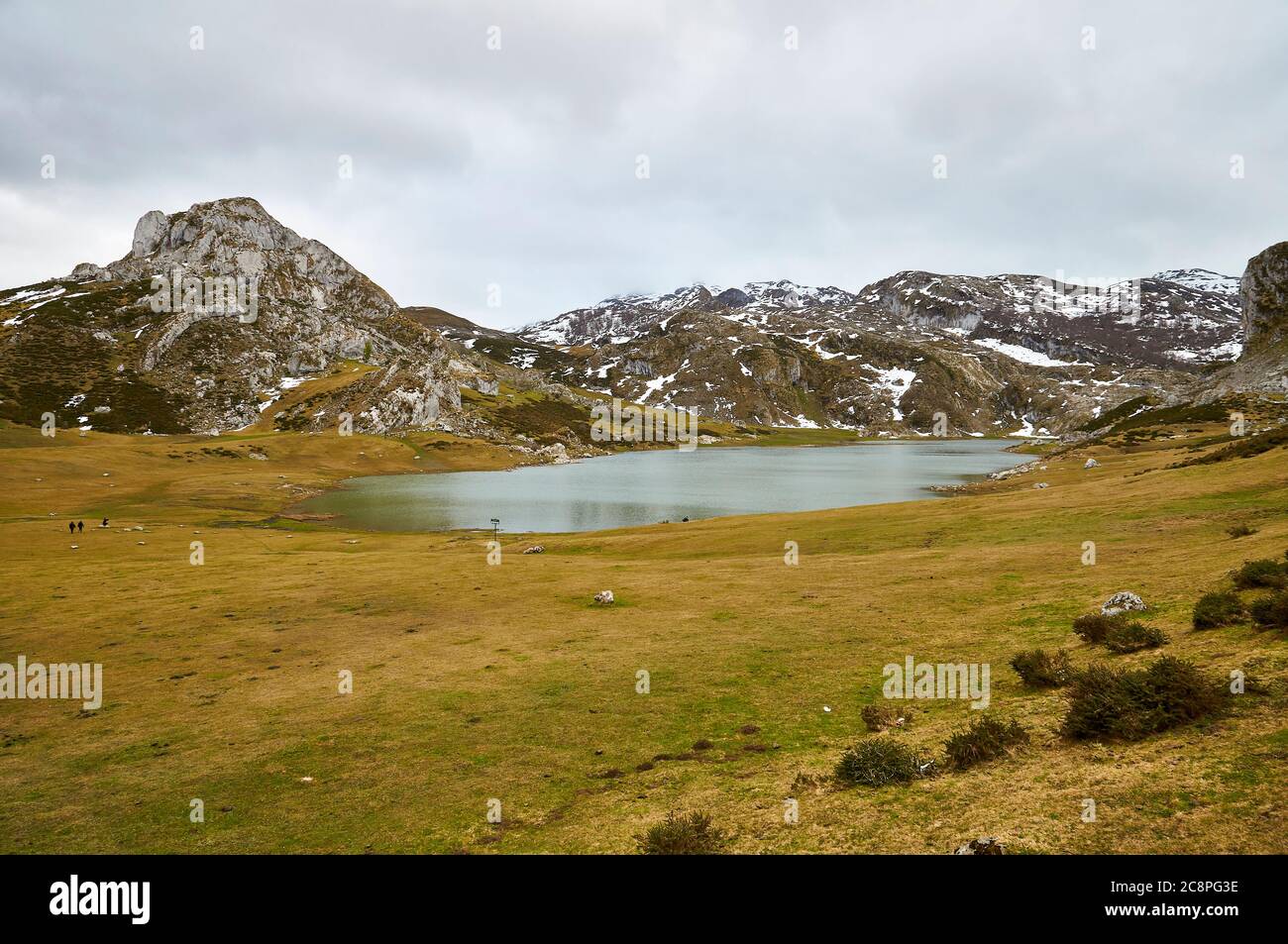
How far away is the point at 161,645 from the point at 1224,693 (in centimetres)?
3670

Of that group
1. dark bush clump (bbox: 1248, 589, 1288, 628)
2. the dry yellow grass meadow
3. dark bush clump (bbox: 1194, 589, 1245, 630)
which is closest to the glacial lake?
the dry yellow grass meadow

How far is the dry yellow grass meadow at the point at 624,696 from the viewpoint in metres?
10.6

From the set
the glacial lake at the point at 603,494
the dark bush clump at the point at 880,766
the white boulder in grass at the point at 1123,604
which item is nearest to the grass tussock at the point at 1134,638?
the white boulder in grass at the point at 1123,604

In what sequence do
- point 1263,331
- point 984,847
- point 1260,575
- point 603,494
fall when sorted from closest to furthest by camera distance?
1. point 984,847
2. point 1260,575
3. point 603,494
4. point 1263,331

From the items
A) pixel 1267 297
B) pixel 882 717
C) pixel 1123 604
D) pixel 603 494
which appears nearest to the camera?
pixel 882 717

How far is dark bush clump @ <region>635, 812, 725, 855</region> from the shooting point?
33.2 feet

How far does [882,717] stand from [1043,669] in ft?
14.0

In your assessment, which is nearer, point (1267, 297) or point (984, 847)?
point (984, 847)

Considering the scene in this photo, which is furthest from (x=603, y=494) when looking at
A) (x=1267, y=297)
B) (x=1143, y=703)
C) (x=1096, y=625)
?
(x=1267, y=297)

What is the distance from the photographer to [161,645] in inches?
1115

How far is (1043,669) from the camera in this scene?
633 inches

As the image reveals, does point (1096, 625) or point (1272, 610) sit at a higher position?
point (1272, 610)

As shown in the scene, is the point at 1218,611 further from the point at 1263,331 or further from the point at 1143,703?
the point at 1263,331
